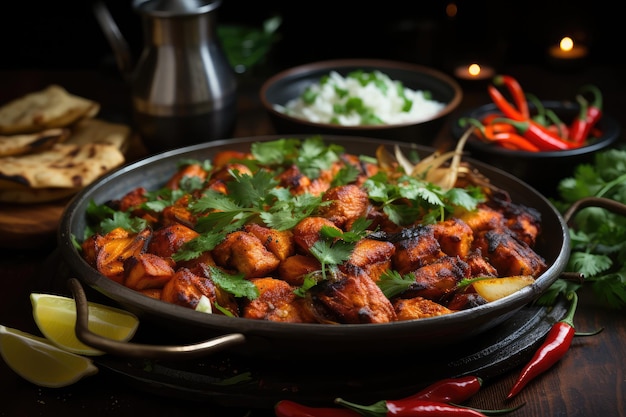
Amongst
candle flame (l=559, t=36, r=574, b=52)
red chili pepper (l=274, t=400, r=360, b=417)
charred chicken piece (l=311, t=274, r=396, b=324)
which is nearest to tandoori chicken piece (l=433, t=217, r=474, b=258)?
charred chicken piece (l=311, t=274, r=396, b=324)

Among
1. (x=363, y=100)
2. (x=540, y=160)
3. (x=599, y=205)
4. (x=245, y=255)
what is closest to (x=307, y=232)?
(x=245, y=255)

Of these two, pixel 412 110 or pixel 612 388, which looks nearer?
pixel 612 388

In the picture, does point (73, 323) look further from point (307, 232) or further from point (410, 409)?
point (410, 409)

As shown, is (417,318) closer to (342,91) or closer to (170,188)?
(170,188)

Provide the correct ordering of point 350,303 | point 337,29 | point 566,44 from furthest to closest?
point 337,29, point 566,44, point 350,303

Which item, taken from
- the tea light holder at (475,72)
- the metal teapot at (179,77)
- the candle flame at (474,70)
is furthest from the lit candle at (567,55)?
the metal teapot at (179,77)

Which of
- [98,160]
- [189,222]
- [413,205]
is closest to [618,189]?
[413,205]

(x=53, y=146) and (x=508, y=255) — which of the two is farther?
(x=53, y=146)
